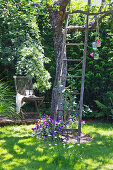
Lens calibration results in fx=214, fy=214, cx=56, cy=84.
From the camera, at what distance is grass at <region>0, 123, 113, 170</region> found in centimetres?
259

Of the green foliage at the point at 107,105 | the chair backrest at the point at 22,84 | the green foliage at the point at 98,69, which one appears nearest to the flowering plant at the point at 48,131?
the chair backrest at the point at 22,84

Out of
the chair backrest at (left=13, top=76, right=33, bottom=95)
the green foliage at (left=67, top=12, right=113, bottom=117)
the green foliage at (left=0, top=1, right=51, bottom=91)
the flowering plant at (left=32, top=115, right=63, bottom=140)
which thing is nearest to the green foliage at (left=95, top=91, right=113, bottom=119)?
the green foliage at (left=67, top=12, right=113, bottom=117)

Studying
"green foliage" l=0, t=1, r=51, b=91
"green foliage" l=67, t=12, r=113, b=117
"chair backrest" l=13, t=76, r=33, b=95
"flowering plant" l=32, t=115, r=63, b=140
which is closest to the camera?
"flowering plant" l=32, t=115, r=63, b=140

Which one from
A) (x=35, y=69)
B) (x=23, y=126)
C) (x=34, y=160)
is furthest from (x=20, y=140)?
(x=35, y=69)

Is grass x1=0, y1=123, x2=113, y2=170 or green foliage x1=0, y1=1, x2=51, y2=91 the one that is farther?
green foliage x1=0, y1=1, x2=51, y2=91

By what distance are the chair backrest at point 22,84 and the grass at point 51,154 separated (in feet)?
5.84

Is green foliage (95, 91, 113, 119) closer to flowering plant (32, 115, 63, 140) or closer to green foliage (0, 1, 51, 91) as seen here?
green foliage (0, 1, 51, 91)

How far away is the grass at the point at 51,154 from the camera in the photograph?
→ 102 inches

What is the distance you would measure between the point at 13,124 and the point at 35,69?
1.42 metres

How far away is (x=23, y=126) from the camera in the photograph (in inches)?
193

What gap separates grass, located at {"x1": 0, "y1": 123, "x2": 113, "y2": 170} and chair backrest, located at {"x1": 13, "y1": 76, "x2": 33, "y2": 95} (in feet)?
5.84

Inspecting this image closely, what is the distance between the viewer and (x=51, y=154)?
2881mm

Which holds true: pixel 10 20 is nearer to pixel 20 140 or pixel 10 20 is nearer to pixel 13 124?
pixel 13 124

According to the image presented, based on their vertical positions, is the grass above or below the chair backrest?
below
